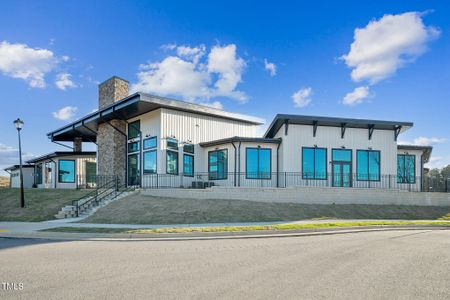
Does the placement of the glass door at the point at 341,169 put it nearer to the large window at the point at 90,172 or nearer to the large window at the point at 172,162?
the large window at the point at 172,162

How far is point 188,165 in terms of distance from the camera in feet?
80.2

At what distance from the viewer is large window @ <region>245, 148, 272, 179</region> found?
23.1 meters

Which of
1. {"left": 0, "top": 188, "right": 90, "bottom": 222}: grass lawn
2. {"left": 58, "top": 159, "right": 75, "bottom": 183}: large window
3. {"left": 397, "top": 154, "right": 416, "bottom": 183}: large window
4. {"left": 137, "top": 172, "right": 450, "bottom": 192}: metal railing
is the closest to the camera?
{"left": 0, "top": 188, "right": 90, "bottom": 222}: grass lawn

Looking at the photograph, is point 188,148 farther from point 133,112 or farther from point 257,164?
point 257,164

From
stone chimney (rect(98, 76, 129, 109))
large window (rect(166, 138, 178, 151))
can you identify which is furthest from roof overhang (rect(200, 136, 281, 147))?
stone chimney (rect(98, 76, 129, 109))

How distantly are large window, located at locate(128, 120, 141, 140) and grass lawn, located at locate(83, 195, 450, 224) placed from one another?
6.45 meters

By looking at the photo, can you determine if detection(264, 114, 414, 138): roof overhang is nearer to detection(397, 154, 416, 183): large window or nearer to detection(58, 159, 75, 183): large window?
detection(397, 154, 416, 183): large window

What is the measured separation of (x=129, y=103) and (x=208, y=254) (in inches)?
621

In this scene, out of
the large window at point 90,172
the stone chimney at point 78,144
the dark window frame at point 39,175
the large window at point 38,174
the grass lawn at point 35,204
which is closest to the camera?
the grass lawn at point 35,204

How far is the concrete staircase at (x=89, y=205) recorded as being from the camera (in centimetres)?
1820

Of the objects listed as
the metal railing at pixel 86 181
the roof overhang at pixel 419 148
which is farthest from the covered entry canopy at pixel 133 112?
the roof overhang at pixel 419 148

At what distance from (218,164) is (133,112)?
7.12 metres

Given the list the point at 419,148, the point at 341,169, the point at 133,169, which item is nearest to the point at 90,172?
the point at 133,169

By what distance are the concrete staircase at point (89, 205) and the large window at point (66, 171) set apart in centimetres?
1287
